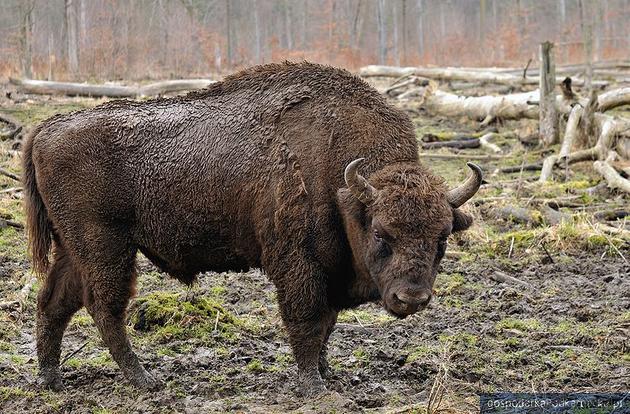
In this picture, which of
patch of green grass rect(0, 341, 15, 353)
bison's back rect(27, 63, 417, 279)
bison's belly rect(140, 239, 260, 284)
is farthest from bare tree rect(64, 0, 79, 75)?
bison's belly rect(140, 239, 260, 284)

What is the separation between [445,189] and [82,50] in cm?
2205

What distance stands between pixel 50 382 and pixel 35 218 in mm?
1173

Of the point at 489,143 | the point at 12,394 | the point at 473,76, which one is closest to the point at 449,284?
the point at 12,394

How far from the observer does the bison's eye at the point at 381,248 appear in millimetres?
4910

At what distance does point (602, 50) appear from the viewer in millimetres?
35562

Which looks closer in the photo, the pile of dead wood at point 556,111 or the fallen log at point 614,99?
the pile of dead wood at point 556,111

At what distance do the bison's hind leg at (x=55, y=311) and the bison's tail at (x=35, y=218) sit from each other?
0.15 m

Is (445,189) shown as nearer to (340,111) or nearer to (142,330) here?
(340,111)

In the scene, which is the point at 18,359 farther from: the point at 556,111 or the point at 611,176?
the point at 556,111

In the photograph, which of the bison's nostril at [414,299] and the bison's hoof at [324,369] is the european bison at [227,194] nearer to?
the bison's hoof at [324,369]

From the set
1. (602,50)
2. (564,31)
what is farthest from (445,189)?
(564,31)

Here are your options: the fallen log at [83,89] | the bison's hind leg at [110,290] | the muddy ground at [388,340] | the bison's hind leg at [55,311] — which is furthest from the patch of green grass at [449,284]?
the fallen log at [83,89]

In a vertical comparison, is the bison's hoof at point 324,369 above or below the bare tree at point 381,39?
below

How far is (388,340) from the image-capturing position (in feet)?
20.8
